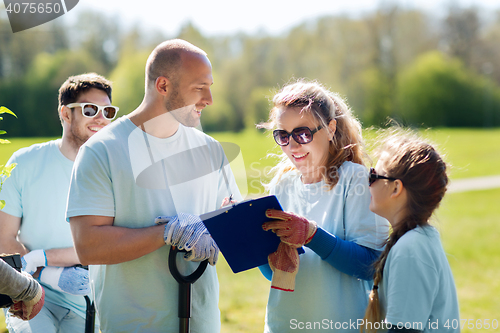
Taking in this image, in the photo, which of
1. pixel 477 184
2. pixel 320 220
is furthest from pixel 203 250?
pixel 477 184


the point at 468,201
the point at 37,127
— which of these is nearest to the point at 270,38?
the point at 37,127

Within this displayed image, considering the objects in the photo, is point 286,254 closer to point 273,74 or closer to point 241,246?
point 241,246

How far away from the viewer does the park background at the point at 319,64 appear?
3041 centimetres

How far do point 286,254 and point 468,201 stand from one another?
16.7 m

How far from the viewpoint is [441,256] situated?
168 cm

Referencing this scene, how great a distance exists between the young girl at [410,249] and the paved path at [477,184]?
18030mm

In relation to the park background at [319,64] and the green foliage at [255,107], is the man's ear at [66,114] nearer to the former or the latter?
the park background at [319,64]

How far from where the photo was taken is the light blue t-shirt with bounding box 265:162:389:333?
1878 mm

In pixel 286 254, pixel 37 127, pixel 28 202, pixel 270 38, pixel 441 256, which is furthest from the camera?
pixel 270 38

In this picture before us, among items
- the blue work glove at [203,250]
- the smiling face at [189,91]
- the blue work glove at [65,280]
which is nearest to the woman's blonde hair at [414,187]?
the blue work glove at [203,250]

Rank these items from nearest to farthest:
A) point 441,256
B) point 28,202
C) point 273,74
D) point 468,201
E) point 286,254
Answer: point 441,256
point 286,254
point 28,202
point 468,201
point 273,74

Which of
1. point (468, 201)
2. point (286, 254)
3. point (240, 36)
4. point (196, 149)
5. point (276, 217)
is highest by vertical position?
point (240, 36)

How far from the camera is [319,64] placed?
50.6m

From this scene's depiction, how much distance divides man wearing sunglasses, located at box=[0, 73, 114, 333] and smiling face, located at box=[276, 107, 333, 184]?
1.41 meters
